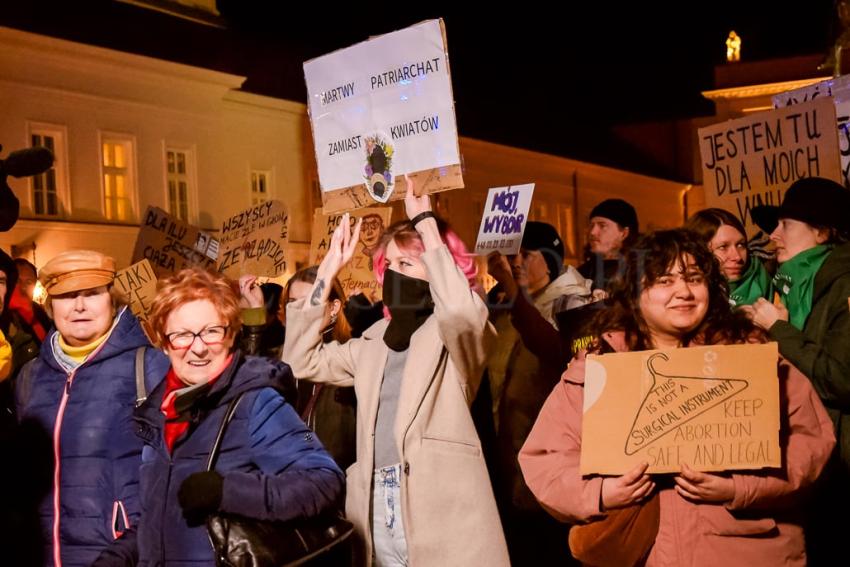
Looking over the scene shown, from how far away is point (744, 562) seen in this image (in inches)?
148

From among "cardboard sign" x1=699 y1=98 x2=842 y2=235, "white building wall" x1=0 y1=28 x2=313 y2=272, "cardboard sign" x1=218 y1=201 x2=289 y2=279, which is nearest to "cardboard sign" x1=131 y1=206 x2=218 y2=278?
"cardboard sign" x1=218 y1=201 x2=289 y2=279

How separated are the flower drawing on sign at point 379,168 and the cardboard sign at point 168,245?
14.9 feet

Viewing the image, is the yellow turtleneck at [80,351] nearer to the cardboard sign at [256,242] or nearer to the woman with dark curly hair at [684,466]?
the woman with dark curly hair at [684,466]

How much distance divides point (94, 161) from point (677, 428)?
81.6 feet

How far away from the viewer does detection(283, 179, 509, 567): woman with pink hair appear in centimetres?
476

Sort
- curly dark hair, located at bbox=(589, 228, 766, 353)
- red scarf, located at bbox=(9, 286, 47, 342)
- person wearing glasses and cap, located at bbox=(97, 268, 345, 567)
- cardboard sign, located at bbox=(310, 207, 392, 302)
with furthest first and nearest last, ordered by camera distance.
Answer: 1. cardboard sign, located at bbox=(310, 207, 392, 302)
2. red scarf, located at bbox=(9, 286, 47, 342)
3. curly dark hair, located at bbox=(589, 228, 766, 353)
4. person wearing glasses and cap, located at bbox=(97, 268, 345, 567)

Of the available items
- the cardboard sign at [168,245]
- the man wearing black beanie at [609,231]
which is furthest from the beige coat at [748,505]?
the cardboard sign at [168,245]

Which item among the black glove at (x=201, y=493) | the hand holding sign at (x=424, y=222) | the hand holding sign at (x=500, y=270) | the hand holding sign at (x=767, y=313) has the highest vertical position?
the hand holding sign at (x=424, y=222)

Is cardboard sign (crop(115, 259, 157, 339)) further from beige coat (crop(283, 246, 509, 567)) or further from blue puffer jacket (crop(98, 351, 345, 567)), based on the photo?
blue puffer jacket (crop(98, 351, 345, 567))

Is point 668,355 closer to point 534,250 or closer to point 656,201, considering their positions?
point 534,250

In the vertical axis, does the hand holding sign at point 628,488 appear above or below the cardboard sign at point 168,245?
below

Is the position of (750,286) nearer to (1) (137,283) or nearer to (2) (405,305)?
(2) (405,305)

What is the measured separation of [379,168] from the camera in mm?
5953

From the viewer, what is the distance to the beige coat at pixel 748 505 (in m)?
3.75
